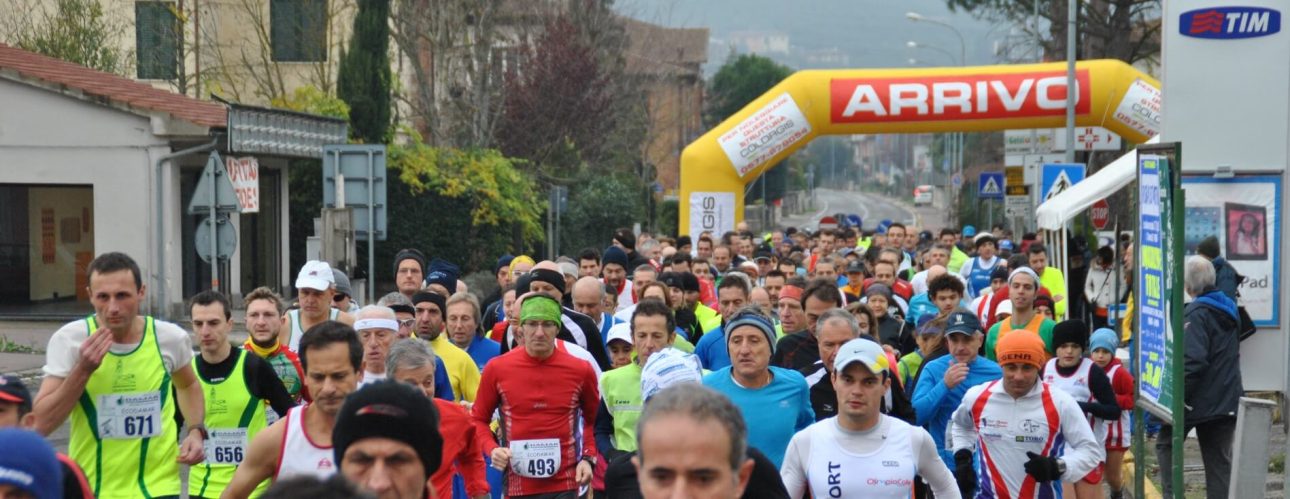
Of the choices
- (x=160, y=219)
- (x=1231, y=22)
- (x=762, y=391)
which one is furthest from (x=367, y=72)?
(x=762, y=391)

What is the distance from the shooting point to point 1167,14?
46.1ft

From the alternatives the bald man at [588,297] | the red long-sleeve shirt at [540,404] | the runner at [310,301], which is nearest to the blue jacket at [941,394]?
the red long-sleeve shirt at [540,404]

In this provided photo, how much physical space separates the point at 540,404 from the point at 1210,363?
14.8ft

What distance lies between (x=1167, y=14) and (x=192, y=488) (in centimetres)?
940

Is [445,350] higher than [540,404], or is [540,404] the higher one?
[445,350]

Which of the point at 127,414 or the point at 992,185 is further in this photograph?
the point at 992,185

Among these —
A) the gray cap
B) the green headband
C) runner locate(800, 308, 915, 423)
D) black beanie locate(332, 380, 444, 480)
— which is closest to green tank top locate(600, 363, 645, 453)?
the green headband

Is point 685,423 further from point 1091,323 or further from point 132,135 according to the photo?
point 132,135

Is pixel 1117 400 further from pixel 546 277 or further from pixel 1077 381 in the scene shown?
pixel 546 277

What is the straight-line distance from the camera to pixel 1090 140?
3011 centimetres

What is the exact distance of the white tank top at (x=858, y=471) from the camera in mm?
6164

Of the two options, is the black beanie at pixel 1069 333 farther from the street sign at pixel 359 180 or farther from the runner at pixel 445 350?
the street sign at pixel 359 180

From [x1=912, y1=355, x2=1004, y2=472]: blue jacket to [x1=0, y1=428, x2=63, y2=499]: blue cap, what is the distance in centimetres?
587

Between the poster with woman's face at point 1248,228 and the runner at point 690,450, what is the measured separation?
11.1 meters
